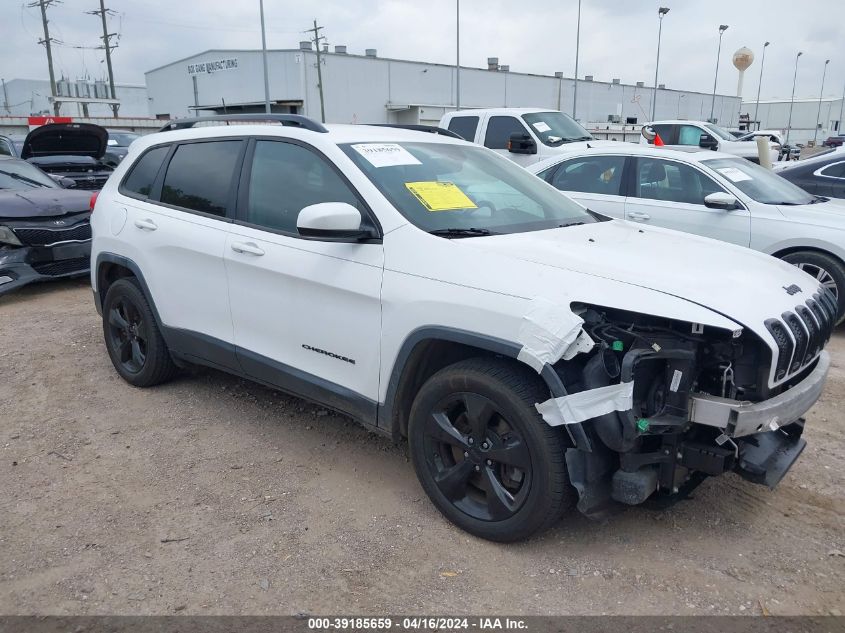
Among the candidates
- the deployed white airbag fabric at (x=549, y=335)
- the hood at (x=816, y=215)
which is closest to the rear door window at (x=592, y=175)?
the hood at (x=816, y=215)

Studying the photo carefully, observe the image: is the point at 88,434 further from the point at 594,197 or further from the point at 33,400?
the point at 594,197

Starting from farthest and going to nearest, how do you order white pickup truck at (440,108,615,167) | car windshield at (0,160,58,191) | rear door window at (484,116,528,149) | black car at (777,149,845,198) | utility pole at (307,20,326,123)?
utility pole at (307,20,326,123) < rear door window at (484,116,528,149) < white pickup truck at (440,108,615,167) < black car at (777,149,845,198) < car windshield at (0,160,58,191)

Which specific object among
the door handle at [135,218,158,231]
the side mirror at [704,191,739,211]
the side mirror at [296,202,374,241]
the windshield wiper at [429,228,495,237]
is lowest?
the side mirror at [704,191,739,211]

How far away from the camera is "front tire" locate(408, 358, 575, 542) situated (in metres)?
2.75

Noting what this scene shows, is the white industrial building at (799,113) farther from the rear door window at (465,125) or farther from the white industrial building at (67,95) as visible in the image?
the rear door window at (465,125)

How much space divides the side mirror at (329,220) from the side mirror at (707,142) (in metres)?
13.8

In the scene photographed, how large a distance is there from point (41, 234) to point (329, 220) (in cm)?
570

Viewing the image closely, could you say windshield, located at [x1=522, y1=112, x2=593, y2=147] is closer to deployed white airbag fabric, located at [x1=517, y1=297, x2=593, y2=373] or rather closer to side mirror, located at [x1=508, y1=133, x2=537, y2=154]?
side mirror, located at [x1=508, y1=133, x2=537, y2=154]

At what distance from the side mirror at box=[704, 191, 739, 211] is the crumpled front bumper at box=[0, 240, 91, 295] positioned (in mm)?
6498

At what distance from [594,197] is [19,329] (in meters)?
5.82

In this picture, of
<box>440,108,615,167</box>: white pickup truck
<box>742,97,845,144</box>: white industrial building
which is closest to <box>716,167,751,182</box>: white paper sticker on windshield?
<box>440,108,615,167</box>: white pickup truck

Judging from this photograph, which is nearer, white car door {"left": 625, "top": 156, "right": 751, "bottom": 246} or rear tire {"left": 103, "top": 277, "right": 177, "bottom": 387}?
rear tire {"left": 103, "top": 277, "right": 177, "bottom": 387}

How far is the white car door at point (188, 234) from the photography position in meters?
4.07

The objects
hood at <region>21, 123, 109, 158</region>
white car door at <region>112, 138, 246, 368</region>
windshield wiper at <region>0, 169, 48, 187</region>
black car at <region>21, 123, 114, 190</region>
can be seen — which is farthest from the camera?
black car at <region>21, 123, 114, 190</region>
